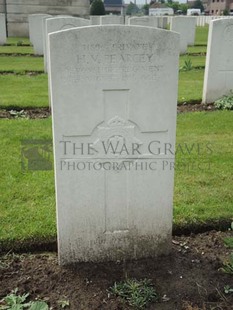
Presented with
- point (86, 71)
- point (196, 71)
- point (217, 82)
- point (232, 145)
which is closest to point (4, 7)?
point (196, 71)

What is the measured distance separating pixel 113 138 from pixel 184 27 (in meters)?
14.7

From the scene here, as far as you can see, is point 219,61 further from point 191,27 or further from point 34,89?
point 191,27

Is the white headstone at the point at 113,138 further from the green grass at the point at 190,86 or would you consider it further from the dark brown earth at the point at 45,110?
the green grass at the point at 190,86

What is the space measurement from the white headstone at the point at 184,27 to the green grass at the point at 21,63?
18.1 ft

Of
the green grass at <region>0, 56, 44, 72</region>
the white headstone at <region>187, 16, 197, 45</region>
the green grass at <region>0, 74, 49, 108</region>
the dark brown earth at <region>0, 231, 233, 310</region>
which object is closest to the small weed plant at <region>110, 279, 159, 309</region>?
the dark brown earth at <region>0, 231, 233, 310</region>

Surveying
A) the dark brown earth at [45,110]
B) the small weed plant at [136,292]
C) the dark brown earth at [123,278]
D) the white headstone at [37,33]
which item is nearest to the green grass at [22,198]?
the dark brown earth at [123,278]

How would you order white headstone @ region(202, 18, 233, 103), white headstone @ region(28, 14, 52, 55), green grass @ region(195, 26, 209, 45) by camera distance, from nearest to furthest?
white headstone @ region(202, 18, 233, 103)
white headstone @ region(28, 14, 52, 55)
green grass @ region(195, 26, 209, 45)

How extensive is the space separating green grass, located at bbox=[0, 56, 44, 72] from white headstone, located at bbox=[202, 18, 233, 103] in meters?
5.35

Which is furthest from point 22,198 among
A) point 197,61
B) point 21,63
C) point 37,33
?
point 37,33

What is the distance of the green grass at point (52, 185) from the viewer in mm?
3381

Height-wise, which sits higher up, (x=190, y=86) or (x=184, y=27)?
(x=184, y=27)

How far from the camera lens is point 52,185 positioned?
4.07 meters

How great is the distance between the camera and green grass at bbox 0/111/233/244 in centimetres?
338

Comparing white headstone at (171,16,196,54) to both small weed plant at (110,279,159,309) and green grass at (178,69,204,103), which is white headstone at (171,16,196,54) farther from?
small weed plant at (110,279,159,309)
